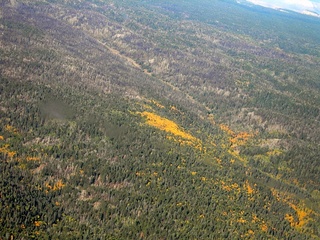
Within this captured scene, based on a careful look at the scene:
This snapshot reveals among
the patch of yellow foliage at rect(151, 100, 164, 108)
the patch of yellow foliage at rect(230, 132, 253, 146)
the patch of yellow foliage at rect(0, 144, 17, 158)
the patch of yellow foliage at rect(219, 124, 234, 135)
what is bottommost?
the patch of yellow foliage at rect(219, 124, 234, 135)

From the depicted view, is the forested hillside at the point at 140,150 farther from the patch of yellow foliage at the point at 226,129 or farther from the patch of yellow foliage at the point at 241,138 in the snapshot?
the patch of yellow foliage at the point at 226,129

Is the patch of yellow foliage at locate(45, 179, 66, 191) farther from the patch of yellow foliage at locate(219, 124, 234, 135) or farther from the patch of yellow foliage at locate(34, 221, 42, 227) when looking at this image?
the patch of yellow foliage at locate(219, 124, 234, 135)

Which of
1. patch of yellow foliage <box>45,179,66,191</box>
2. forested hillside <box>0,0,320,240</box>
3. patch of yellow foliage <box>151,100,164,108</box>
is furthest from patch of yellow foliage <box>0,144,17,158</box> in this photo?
patch of yellow foliage <box>151,100,164,108</box>

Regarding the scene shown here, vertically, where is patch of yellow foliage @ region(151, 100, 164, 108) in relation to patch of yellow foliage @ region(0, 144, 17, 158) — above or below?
below

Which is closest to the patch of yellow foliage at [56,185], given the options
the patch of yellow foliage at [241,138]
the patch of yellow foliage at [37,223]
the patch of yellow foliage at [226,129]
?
the patch of yellow foliage at [37,223]

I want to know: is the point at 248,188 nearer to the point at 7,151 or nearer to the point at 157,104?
the point at 7,151

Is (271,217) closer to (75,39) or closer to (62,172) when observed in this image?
(62,172)

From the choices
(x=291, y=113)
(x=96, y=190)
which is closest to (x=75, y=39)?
(x=291, y=113)
